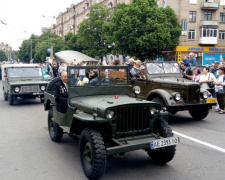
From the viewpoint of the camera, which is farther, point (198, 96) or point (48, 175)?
point (198, 96)

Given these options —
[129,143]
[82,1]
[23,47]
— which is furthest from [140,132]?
[23,47]

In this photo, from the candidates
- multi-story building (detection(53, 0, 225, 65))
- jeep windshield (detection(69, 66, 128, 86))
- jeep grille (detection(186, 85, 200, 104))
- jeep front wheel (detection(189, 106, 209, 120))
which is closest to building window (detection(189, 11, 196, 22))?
multi-story building (detection(53, 0, 225, 65))

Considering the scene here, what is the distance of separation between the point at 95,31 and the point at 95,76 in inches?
1783

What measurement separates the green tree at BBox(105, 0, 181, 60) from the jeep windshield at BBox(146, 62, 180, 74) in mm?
26676

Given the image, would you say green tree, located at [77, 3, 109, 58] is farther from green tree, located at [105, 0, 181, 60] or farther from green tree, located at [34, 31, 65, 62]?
green tree, located at [105, 0, 181, 60]

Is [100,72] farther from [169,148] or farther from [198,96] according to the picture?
[198,96]

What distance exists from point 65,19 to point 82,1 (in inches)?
719

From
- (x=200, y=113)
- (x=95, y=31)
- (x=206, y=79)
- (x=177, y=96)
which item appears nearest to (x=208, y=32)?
(x=95, y=31)

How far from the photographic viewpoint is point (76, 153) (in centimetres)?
586

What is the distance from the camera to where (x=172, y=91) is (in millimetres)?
8680

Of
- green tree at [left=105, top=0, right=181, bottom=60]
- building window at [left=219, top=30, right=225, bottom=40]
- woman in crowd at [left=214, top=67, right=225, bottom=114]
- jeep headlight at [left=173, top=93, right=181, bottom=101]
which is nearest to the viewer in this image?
jeep headlight at [left=173, top=93, right=181, bottom=101]

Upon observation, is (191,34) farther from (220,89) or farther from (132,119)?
(132,119)

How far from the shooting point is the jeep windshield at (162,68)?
32.4ft

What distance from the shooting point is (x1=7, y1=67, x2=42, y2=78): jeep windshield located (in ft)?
44.8
